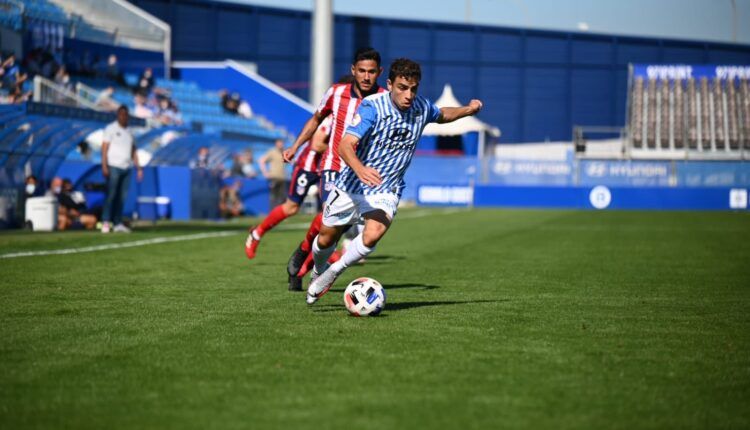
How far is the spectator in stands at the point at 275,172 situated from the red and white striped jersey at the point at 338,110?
18236 mm

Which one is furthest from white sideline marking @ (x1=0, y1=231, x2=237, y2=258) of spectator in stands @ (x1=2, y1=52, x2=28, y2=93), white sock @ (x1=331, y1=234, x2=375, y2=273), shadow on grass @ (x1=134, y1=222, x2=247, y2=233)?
spectator in stands @ (x1=2, y1=52, x2=28, y2=93)

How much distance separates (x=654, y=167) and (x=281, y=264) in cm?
3274

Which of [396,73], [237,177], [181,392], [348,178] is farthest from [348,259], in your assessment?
[237,177]

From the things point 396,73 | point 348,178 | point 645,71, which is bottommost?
point 348,178

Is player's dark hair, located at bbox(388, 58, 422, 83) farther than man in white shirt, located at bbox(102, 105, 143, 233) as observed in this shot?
No

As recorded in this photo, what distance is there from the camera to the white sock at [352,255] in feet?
26.5

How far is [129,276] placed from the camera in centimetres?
1102

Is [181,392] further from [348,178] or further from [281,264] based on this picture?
[281,264]

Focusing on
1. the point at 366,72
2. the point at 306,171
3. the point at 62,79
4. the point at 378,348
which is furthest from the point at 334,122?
the point at 62,79

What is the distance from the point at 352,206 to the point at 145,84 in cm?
3311

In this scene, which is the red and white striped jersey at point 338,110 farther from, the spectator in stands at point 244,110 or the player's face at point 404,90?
the spectator in stands at point 244,110

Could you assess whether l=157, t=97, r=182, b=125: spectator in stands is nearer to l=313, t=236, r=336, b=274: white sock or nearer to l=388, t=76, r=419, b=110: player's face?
l=313, t=236, r=336, b=274: white sock

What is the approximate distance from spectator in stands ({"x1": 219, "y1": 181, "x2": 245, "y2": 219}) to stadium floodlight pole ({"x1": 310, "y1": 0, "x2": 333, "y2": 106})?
40.7 feet

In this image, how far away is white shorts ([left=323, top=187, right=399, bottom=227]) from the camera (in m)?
8.08
